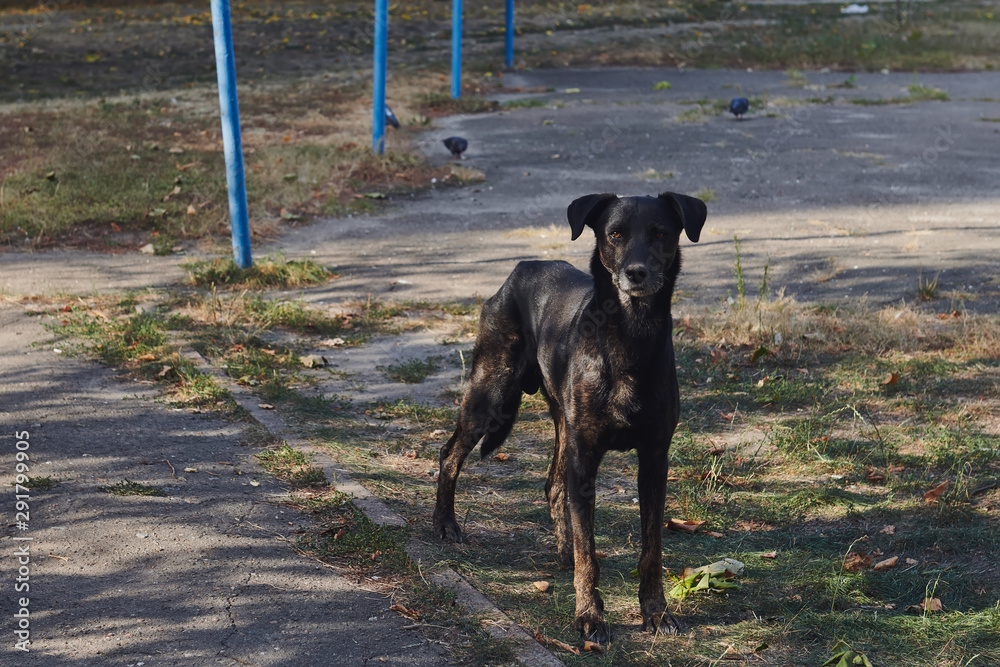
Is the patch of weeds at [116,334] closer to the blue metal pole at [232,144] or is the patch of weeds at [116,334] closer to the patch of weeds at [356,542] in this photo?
the blue metal pole at [232,144]

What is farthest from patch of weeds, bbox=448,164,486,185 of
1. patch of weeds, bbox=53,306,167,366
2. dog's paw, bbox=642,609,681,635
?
dog's paw, bbox=642,609,681,635

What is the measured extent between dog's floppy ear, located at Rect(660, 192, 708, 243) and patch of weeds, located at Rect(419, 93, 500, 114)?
1417 centimetres

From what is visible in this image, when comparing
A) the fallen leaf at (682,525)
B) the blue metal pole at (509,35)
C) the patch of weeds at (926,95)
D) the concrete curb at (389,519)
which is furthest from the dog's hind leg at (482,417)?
the blue metal pole at (509,35)

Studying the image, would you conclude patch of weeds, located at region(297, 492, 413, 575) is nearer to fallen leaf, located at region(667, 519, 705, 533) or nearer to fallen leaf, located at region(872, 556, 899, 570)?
fallen leaf, located at region(667, 519, 705, 533)

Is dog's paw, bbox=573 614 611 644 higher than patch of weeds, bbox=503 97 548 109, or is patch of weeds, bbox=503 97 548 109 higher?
patch of weeds, bbox=503 97 548 109

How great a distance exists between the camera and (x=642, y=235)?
3.59 meters

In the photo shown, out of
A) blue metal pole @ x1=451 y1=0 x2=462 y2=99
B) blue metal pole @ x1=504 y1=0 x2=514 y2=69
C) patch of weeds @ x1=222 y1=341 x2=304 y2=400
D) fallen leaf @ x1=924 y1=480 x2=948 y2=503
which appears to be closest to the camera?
fallen leaf @ x1=924 y1=480 x2=948 y2=503

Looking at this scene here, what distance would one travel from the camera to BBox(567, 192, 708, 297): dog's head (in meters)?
3.52

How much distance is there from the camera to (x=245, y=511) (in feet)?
14.9

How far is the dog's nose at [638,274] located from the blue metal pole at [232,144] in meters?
5.66

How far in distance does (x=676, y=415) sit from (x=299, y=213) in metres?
8.05

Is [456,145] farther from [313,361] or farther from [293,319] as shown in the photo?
[313,361]

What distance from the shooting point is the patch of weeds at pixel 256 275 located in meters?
8.45

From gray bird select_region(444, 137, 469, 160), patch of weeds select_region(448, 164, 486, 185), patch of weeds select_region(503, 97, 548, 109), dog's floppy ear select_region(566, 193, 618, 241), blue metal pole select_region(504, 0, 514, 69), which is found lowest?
patch of weeds select_region(448, 164, 486, 185)
